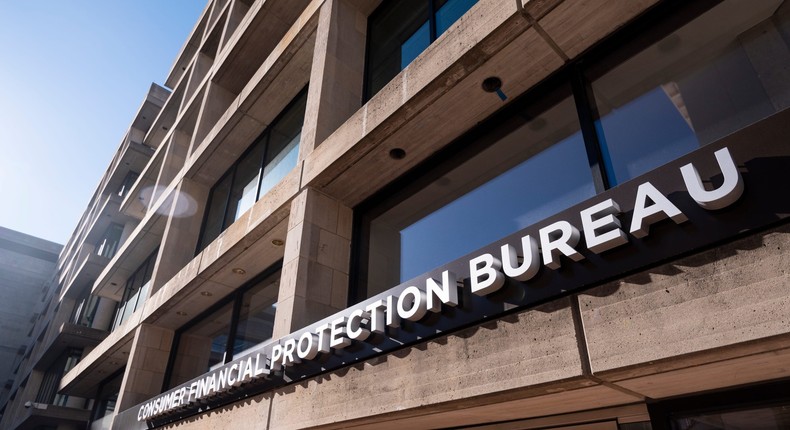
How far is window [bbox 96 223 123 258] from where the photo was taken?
31.7 metres

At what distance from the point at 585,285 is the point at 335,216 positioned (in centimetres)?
571

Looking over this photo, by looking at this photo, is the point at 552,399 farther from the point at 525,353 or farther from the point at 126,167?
the point at 126,167

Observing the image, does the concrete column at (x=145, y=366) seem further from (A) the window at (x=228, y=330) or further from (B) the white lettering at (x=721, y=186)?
(B) the white lettering at (x=721, y=186)

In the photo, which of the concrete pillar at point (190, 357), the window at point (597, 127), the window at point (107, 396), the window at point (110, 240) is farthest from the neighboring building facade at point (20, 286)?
the window at point (597, 127)

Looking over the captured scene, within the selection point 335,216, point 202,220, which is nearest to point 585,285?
point 335,216

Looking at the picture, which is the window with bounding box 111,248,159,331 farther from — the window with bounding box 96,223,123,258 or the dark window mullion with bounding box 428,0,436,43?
the dark window mullion with bounding box 428,0,436,43

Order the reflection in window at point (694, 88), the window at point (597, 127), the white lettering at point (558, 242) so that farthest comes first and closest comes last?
the window at point (597, 127) < the reflection in window at point (694, 88) < the white lettering at point (558, 242)

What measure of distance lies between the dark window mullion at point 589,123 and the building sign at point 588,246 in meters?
1.21

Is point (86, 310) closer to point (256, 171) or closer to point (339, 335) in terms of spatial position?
point (256, 171)

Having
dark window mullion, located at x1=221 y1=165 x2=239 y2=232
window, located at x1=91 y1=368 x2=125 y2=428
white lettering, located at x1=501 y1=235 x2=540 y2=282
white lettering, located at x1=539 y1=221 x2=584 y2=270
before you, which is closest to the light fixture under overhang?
white lettering, located at x1=501 y1=235 x2=540 y2=282

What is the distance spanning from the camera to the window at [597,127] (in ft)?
15.5

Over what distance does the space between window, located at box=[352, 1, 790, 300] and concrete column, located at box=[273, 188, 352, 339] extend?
598 millimetres

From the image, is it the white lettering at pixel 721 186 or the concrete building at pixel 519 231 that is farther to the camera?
the concrete building at pixel 519 231

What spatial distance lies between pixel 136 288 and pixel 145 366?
345 inches
